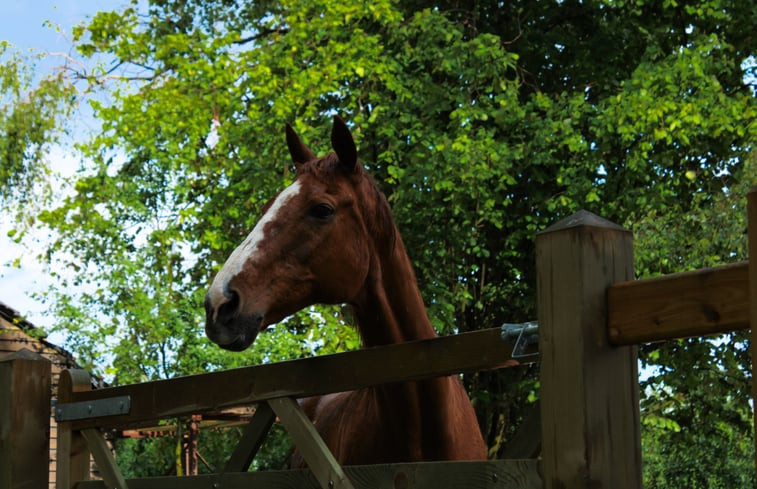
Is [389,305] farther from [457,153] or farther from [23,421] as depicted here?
[457,153]

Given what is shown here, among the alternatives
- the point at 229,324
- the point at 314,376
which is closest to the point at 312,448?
the point at 314,376

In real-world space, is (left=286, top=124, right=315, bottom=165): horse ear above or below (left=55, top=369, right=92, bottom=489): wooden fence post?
above

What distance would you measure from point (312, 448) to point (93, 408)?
5.00ft

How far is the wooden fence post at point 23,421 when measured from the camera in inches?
174

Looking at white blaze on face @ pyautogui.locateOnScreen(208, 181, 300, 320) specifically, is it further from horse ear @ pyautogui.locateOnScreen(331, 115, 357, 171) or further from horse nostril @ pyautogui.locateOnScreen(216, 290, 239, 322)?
horse ear @ pyautogui.locateOnScreen(331, 115, 357, 171)

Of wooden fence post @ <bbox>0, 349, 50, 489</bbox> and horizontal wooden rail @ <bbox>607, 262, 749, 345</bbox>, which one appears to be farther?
wooden fence post @ <bbox>0, 349, 50, 489</bbox>

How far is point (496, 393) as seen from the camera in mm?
13727

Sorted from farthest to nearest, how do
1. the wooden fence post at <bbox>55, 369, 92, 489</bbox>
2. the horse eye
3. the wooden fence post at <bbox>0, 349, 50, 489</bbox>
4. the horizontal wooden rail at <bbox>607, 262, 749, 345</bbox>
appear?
the wooden fence post at <bbox>0, 349, 50, 489</bbox>
the wooden fence post at <bbox>55, 369, 92, 489</bbox>
the horse eye
the horizontal wooden rail at <bbox>607, 262, 749, 345</bbox>

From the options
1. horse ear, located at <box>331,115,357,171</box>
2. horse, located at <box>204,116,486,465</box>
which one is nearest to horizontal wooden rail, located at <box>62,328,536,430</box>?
horse, located at <box>204,116,486,465</box>

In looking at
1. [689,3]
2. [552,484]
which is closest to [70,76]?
[689,3]

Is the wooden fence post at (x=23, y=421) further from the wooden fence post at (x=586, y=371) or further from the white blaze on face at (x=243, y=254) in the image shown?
the wooden fence post at (x=586, y=371)

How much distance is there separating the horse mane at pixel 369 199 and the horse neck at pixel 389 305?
54 mm

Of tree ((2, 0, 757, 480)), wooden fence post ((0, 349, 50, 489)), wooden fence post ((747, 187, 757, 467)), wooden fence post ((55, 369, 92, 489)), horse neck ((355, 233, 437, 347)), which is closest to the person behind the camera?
wooden fence post ((747, 187, 757, 467))

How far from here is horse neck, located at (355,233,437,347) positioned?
417cm
